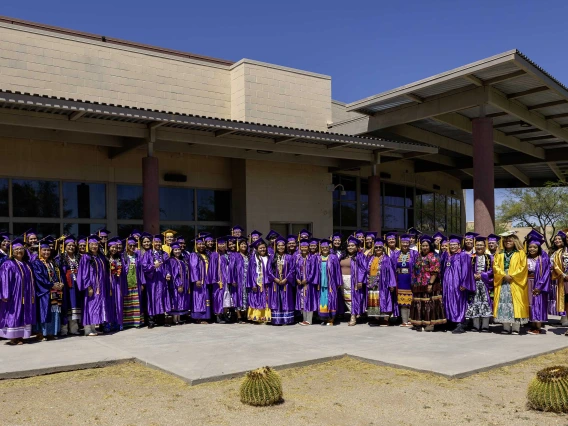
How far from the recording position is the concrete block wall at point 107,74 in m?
15.0

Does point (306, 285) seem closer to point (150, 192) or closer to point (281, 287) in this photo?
point (281, 287)

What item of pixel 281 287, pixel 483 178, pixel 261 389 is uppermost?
pixel 483 178

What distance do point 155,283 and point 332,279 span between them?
3440mm

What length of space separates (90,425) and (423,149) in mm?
14165

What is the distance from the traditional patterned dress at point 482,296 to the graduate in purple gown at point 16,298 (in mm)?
7462

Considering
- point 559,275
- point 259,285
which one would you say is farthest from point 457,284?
point 259,285

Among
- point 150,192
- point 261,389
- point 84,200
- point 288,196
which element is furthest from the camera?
point 288,196

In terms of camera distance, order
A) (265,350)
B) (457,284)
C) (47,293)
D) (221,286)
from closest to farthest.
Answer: (265,350), (47,293), (457,284), (221,286)

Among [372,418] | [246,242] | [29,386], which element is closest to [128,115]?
[246,242]

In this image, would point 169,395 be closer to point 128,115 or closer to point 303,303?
point 303,303

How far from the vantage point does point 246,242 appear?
12352 millimetres

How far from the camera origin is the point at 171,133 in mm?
14430

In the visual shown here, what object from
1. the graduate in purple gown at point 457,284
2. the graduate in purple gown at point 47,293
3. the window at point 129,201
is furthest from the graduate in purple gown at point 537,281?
the window at point 129,201

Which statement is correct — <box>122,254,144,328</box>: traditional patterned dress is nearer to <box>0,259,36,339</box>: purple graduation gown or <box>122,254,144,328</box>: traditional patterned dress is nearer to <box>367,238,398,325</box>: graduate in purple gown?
<box>0,259,36,339</box>: purple graduation gown
